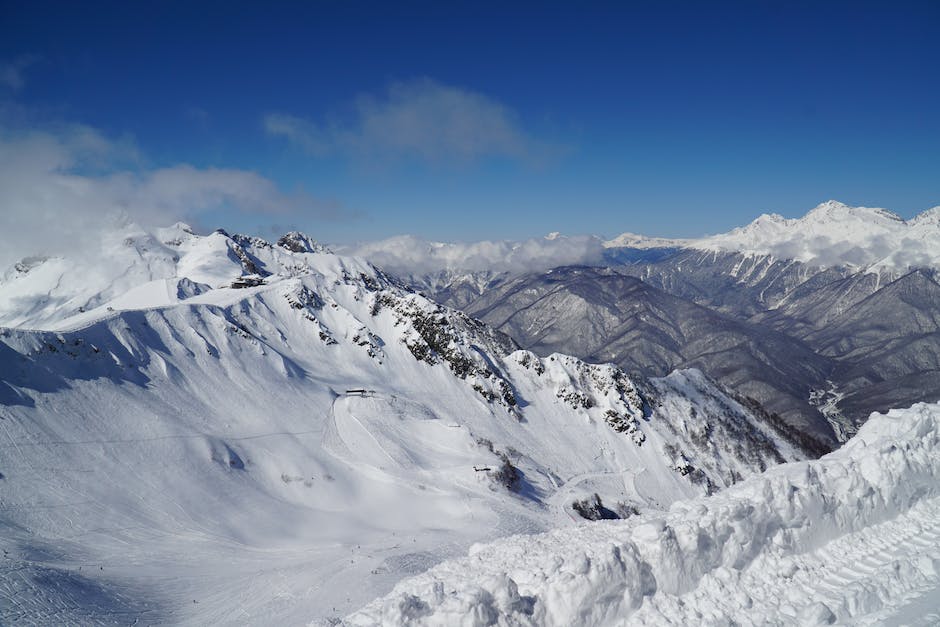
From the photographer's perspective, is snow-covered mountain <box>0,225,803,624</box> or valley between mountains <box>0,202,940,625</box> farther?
snow-covered mountain <box>0,225,803,624</box>

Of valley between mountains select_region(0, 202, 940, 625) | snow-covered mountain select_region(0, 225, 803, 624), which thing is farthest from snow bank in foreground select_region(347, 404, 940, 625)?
snow-covered mountain select_region(0, 225, 803, 624)

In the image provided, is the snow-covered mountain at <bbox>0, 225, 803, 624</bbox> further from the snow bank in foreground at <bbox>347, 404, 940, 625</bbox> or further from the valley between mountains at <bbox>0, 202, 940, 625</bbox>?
the snow bank in foreground at <bbox>347, 404, 940, 625</bbox>

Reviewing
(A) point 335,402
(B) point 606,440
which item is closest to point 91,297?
(A) point 335,402

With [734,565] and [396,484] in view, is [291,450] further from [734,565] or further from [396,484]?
[734,565]

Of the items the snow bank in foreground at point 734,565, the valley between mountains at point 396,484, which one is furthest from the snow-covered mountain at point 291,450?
the snow bank in foreground at point 734,565

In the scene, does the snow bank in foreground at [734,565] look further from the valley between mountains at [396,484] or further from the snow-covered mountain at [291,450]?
the snow-covered mountain at [291,450]

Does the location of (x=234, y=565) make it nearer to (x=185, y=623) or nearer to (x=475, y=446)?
(x=185, y=623)
